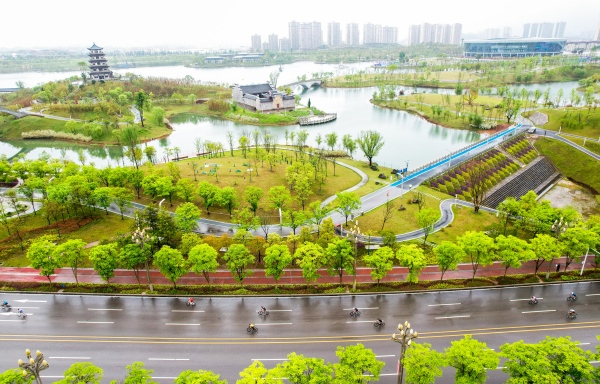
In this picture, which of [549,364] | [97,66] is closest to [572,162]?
[549,364]

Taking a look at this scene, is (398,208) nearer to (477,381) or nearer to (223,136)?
(477,381)

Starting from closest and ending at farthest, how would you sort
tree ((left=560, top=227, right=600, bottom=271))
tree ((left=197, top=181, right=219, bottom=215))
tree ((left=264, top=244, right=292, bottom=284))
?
1. tree ((left=264, top=244, right=292, bottom=284))
2. tree ((left=560, top=227, right=600, bottom=271))
3. tree ((left=197, top=181, right=219, bottom=215))

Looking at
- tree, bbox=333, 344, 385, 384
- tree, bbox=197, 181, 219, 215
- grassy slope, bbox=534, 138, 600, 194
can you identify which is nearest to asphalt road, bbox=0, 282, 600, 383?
tree, bbox=333, 344, 385, 384

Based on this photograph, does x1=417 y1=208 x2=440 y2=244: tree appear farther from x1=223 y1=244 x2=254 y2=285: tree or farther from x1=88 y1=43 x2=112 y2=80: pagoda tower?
x1=88 y1=43 x2=112 y2=80: pagoda tower

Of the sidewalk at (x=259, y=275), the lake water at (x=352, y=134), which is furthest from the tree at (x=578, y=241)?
the lake water at (x=352, y=134)

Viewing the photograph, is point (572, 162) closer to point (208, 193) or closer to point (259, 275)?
point (259, 275)

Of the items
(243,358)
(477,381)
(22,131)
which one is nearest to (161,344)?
(243,358)
